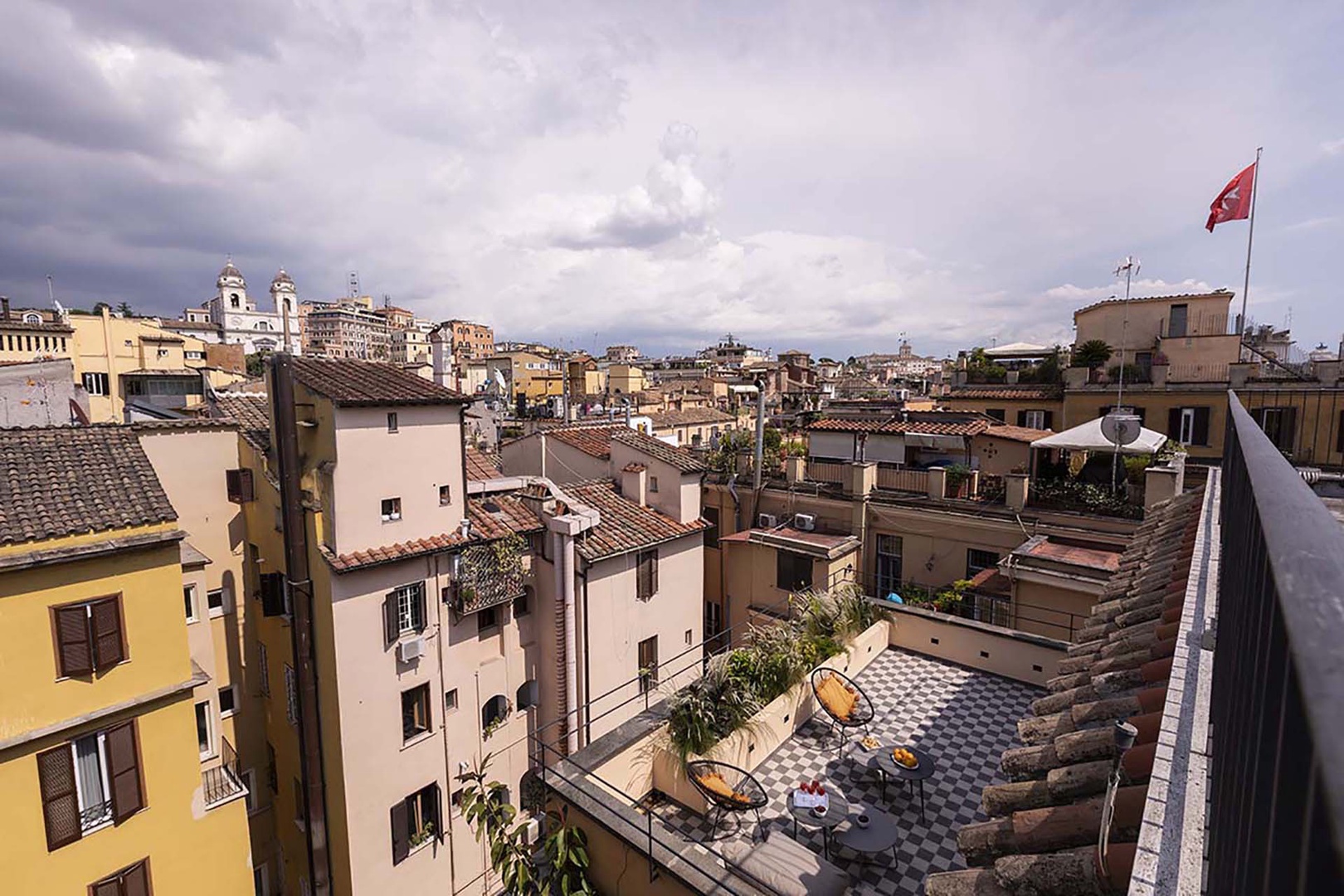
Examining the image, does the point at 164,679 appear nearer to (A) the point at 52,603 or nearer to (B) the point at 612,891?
(A) the point at 52,603

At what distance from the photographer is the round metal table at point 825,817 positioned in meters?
7.71

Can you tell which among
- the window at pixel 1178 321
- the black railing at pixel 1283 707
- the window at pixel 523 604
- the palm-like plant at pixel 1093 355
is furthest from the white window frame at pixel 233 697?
the window at pixel 1178 321

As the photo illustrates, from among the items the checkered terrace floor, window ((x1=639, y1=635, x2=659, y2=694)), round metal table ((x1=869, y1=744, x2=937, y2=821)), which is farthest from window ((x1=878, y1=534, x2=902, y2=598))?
round metal table ((x1=869, y1=744, x2=937, y2=821))

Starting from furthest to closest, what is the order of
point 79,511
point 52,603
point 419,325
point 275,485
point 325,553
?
point 419,325
point 275,485
point 325,553
point 79,511
point 52,603

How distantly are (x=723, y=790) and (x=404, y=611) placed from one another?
7.38 meters

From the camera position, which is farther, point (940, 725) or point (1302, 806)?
point (940, 725)

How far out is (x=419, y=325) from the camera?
122250 millimetres

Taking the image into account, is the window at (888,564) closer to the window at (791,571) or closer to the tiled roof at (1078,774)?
the window at (791,571)

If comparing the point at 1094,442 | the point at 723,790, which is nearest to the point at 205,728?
the point at 723,790

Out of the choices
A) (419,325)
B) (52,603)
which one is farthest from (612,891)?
(419,325)

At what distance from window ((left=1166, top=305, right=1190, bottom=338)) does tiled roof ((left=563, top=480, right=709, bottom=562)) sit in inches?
963

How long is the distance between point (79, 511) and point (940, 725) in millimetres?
14408

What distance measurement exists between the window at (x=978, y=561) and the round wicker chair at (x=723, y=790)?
8916 mm

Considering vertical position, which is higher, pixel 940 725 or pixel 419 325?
pixel 419 325
